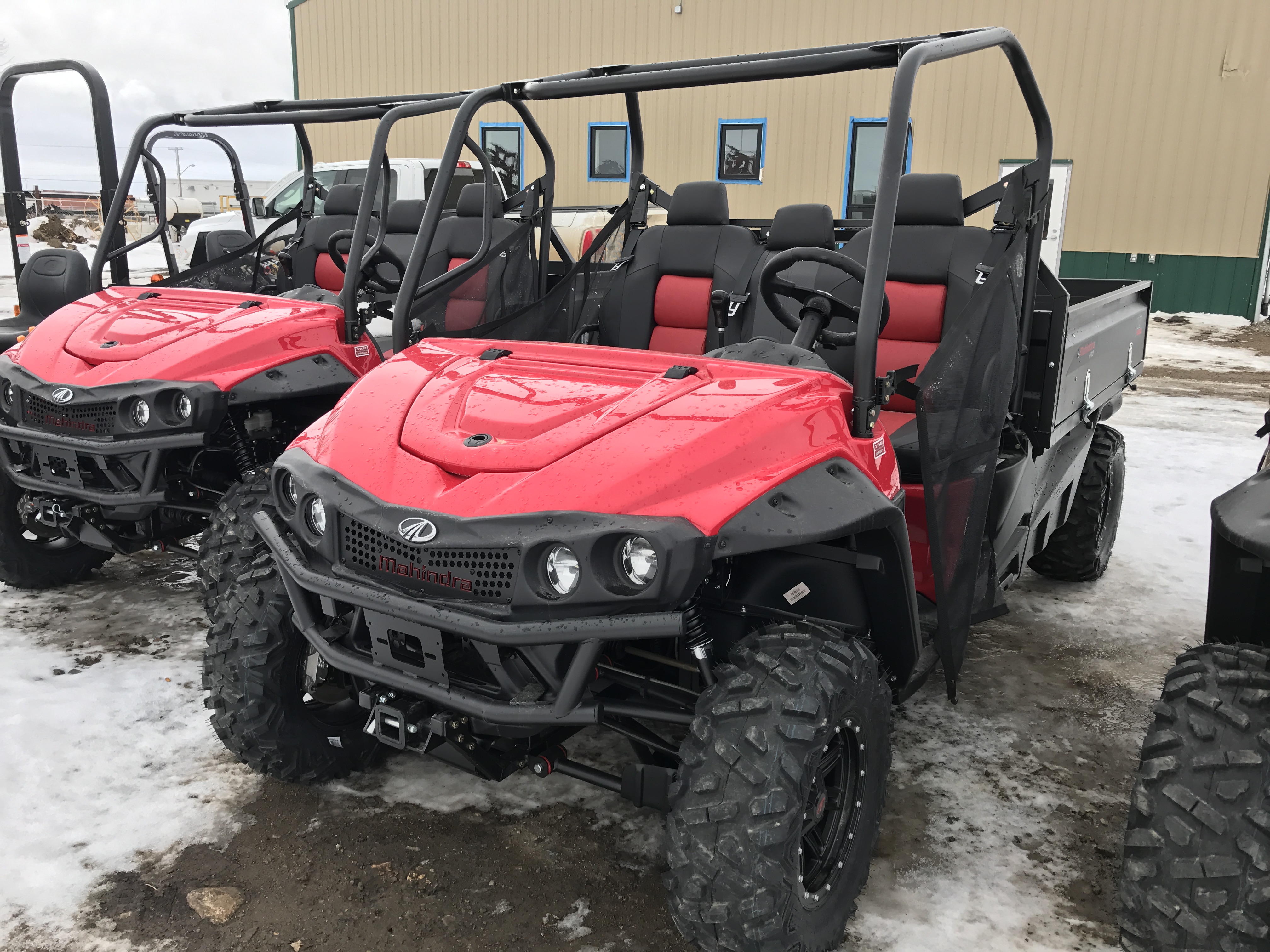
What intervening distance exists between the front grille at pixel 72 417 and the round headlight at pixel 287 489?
161 centimetres

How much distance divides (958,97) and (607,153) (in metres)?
4.85

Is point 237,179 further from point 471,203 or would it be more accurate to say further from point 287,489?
point 287,489

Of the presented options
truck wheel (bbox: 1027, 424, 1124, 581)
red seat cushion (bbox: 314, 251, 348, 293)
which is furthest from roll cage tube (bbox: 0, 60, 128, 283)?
truck wheel (bbox: 1027, 424, 1124, 581)

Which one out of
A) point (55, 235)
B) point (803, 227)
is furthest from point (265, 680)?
point (55, 235)

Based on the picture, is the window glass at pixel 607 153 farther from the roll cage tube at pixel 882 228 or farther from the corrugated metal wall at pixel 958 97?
the roll cage tube at pixel 882 228

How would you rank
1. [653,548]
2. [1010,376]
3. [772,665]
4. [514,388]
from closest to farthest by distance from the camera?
[653,548]
[772,665]
[514,388]
[1010,376]

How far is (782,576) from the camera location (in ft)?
7.72

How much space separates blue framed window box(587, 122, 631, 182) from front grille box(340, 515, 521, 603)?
13.3 meters

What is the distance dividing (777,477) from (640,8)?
1414cm

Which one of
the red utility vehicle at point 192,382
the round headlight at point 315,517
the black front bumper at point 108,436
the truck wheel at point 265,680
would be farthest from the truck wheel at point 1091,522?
the black front bumper at point 108,436

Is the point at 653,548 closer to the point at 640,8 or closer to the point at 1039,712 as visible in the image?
the point at 1039,712

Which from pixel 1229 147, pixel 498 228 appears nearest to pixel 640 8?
pixel 1229 147

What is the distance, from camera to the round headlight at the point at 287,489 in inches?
94.0

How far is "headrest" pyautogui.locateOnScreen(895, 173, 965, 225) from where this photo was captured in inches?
138
